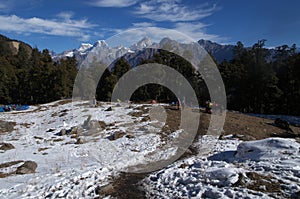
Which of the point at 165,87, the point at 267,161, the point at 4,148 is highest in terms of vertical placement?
the point at 165,87

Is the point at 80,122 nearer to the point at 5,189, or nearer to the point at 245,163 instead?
the point at 5,189

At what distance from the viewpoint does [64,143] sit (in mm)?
17875

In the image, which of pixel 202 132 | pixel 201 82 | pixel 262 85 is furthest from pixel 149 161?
pixel 201 82

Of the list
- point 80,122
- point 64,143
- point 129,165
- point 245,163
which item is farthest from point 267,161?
point 80,122

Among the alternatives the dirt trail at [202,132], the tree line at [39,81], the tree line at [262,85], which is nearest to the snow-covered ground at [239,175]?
the dirt trail at [202,132]

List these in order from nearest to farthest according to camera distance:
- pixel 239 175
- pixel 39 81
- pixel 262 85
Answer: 1. pixel 239 175
2. pixel 262 85
3. pixel 39 81

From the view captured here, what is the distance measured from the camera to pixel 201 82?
55.3 metres

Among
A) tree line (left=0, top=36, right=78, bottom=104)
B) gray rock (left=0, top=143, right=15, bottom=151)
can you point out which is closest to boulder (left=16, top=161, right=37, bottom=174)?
gray rock (left=0, top=143, right=15, bottom=151)

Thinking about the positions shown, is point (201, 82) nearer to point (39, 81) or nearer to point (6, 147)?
point (39, 81)

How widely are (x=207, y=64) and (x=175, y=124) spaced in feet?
107

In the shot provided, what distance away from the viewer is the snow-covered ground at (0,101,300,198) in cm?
864

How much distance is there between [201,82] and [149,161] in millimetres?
44226

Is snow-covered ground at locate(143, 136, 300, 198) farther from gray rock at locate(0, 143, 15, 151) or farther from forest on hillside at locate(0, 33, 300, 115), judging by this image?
forest on hillside at locate(0, 33, 300, 115)

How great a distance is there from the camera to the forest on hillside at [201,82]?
49125mm
